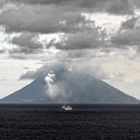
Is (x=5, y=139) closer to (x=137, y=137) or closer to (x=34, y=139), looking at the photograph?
(x=34, y=139)

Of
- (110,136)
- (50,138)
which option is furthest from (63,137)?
(110,136)

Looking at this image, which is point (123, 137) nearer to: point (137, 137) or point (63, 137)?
point (137, 137)

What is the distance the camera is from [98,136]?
190 m

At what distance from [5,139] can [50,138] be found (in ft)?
57.3

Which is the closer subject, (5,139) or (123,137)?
(5,139)

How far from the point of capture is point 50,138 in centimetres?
17950

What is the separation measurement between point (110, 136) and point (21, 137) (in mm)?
35609

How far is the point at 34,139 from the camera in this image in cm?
17450

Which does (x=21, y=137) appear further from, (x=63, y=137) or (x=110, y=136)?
(x=110, y=136)

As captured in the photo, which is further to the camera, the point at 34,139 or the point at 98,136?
the point at 98,136

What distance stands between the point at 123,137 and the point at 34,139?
117 ft

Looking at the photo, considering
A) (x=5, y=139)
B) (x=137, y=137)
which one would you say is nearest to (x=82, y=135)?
(x=137, y=137)

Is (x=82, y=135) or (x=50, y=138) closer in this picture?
(x=50, y=138)

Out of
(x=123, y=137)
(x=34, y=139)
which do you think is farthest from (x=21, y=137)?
(x=123, y=137)
